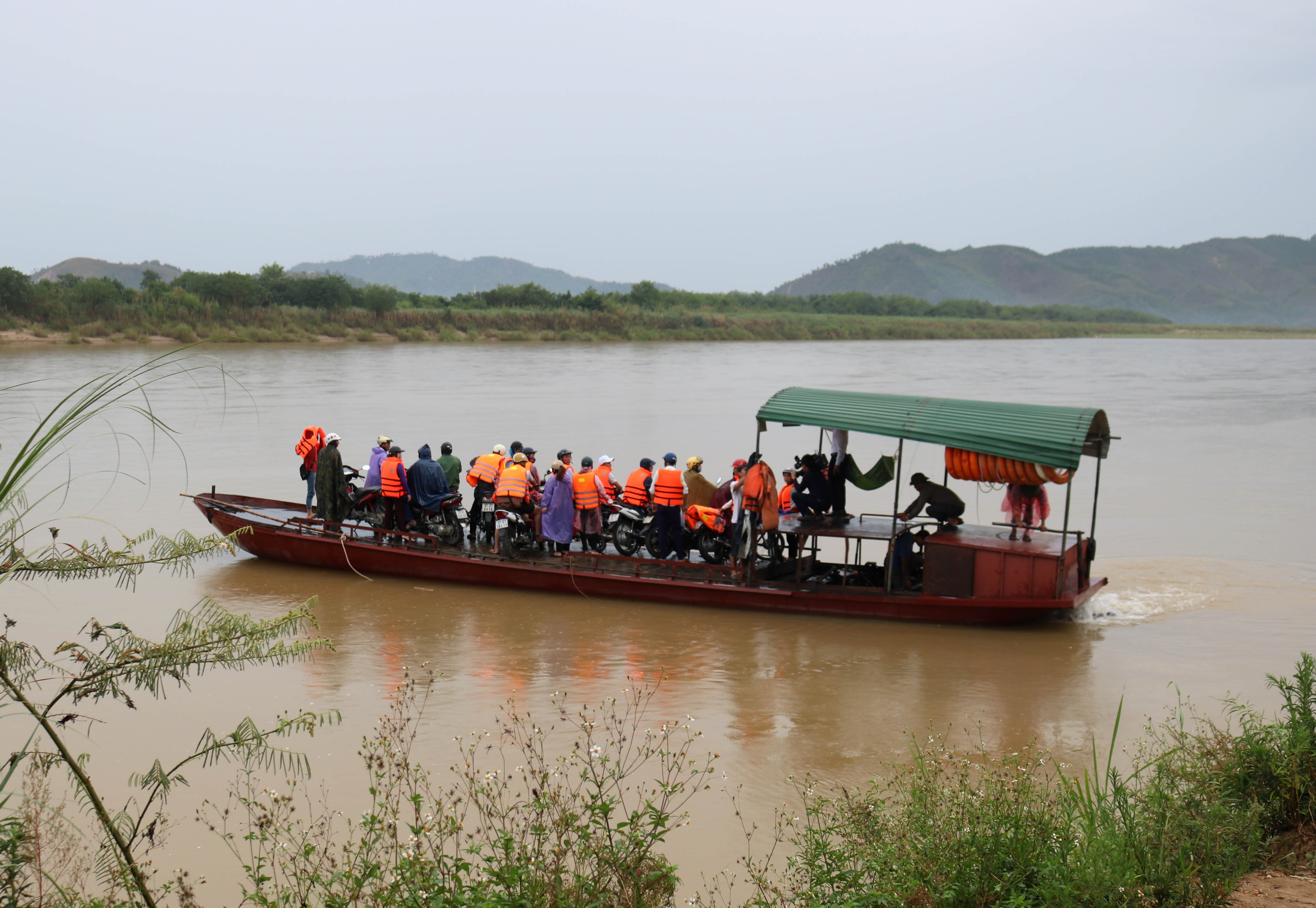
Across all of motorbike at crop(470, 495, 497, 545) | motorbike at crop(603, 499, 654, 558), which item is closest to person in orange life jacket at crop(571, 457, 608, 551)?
motorbike at crop(603, 499, 654, 558)

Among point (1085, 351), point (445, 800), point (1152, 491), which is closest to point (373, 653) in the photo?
point (445, 800)

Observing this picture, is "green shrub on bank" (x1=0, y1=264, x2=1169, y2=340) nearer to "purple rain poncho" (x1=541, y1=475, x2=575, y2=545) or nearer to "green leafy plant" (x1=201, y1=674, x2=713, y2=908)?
"purple rain poncho" (x1=541, y1=475, x2=575, y2=545)

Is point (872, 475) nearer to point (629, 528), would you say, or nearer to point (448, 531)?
point (629, 528)

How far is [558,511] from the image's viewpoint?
11.3m

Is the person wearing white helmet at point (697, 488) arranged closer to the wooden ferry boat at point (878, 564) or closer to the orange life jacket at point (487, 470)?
the wooden ferry boat at point (878, 564)

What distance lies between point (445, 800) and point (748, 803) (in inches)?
78.2

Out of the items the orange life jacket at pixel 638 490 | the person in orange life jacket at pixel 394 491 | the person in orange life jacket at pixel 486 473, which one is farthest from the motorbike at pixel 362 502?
the orange life jacket at pixel 638 490

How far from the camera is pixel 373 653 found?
9.77 m

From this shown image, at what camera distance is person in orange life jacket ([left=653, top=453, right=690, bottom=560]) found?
36.3ft

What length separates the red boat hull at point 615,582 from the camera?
33.5ft

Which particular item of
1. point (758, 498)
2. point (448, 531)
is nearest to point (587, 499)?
point (448, 531)

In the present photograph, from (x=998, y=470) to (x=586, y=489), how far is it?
4366 mm

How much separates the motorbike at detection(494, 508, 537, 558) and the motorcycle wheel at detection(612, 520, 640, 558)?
981 millimetres

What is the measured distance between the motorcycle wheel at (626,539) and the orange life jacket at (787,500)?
1748 millimetres
